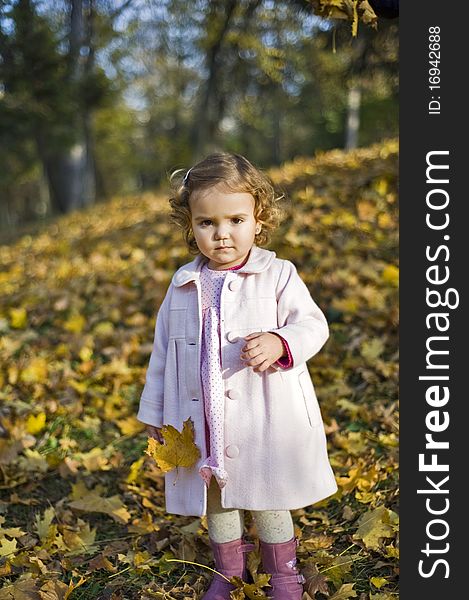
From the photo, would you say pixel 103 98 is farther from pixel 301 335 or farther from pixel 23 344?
pixel 301 335

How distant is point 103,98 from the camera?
12.3 metres

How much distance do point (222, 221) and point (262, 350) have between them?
1.56ft

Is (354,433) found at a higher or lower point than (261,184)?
lower

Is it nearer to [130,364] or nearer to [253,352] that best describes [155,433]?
[253,352]

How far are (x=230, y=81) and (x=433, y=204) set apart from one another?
13.8 meters

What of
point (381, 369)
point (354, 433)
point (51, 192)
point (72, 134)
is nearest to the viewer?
point (354, 433)

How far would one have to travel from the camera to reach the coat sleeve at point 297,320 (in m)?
2.19

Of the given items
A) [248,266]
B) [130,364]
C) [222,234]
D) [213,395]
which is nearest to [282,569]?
[213,395]

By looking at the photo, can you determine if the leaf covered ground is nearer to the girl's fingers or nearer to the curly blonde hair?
the girl's fingers

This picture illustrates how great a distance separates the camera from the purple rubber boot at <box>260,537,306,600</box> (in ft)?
7.68

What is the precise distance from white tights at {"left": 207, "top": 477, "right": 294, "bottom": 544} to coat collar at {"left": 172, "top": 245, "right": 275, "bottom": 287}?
0.76 meters

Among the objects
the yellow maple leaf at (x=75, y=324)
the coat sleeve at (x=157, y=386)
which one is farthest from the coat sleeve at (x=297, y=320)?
the yellow maple leaf at (x=75, y=324)

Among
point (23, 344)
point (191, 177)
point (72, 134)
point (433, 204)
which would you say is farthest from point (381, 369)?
point (72, 134)

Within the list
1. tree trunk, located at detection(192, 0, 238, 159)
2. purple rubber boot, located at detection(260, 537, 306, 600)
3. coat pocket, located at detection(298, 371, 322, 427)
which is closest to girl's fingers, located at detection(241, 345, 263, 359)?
coat pocket, located at detection(298, 371, 322, 427)
